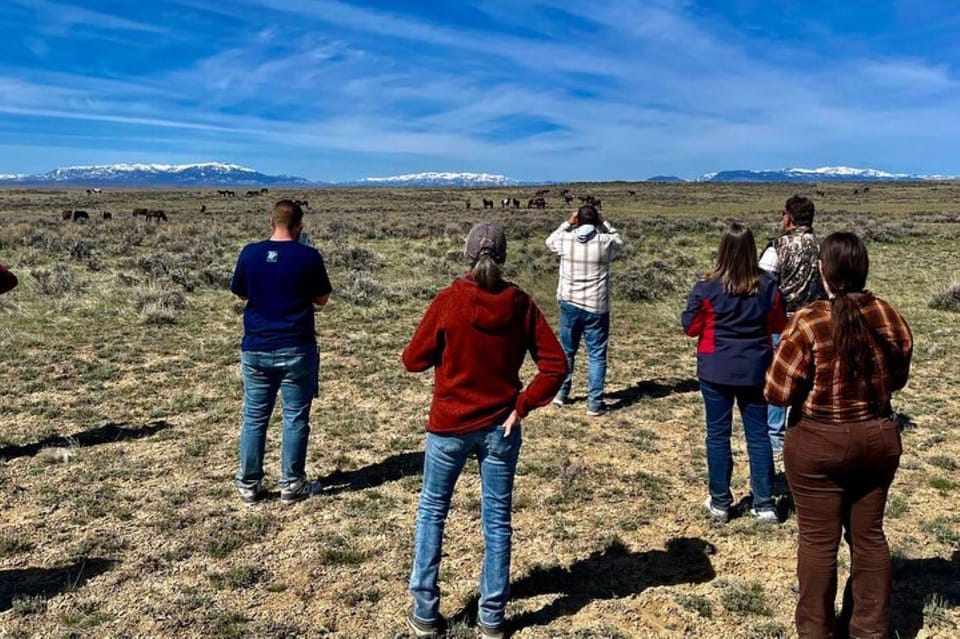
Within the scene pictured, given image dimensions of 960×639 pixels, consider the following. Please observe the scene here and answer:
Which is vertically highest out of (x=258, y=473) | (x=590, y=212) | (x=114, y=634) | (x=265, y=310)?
(x=590, y=212)

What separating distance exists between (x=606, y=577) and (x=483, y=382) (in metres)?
1.83

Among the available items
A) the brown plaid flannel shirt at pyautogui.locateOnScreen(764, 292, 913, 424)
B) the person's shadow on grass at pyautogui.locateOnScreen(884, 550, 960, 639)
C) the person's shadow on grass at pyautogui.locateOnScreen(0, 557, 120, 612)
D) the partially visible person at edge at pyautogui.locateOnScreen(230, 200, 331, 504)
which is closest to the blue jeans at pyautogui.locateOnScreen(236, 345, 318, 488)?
the partially visible person at edge at pyautogui.locateOnScreen(230, 200, 331, 504)

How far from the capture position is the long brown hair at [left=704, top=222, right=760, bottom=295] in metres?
3.99

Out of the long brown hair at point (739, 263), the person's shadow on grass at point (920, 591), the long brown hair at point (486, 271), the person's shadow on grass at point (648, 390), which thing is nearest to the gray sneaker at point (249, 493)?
the long brown hair at point (486, 271)

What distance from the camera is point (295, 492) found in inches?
192

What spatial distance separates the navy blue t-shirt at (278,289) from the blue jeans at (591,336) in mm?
2909

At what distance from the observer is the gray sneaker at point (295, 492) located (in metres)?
4.84

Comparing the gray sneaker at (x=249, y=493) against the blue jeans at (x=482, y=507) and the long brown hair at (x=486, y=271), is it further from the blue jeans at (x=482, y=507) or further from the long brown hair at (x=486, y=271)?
the long brown hair at (x=486, y=271)

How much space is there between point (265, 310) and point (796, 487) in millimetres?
3386

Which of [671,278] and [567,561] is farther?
[671,278]

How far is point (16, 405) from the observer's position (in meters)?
6.84

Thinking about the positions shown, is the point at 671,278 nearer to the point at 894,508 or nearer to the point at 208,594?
the point at 894,508

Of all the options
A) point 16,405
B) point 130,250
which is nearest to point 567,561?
point 16,405

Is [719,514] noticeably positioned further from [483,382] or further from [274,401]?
[274,401]
